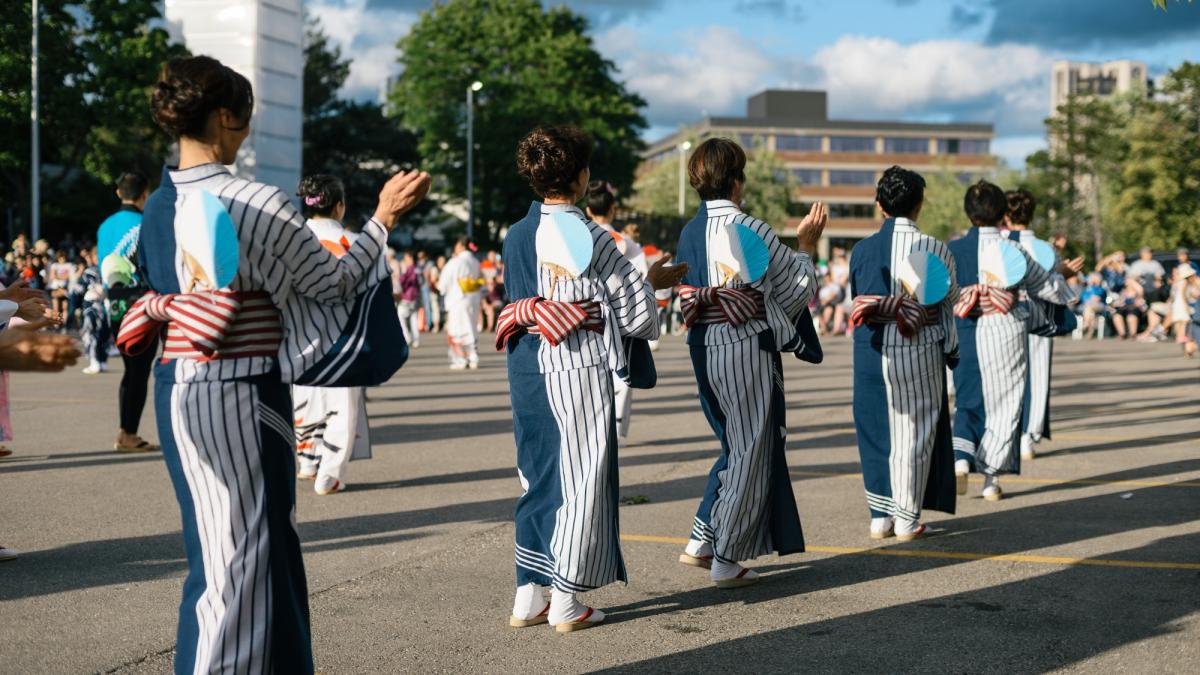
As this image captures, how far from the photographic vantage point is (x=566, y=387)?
502 cm

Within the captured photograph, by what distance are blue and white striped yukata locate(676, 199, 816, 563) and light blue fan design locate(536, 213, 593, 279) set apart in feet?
3.50

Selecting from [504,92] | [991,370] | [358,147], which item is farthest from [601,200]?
[358,147]

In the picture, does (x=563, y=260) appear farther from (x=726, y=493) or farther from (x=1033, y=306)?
(x=1033, y=306)

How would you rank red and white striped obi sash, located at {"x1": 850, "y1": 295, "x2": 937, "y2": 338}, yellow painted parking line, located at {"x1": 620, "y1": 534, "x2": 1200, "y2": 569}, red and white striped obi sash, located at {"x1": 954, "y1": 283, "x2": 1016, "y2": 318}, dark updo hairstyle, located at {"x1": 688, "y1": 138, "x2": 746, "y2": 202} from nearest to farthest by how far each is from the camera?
1. dark updo hairstyle, located at {"x1": 688, "y1": 138, "x2": 746, "y2": 202}
2. yellow painted parking line, located at {"x1": 620, "y1": 534, "x2": 1200, "y2": 569}
3. red and white striped obi sash, located at {"x1": 850, "y1": 295, "x2": 937, "y2": 338}
4. red and white striped obi sash, located at {"x1": 954, "y1": 283, "x2": 1016, "y2": 318}

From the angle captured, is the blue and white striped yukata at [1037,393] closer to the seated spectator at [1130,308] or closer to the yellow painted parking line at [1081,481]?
the yellow painted parking line at [1081,481]

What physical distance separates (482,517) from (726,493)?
2.04 meters

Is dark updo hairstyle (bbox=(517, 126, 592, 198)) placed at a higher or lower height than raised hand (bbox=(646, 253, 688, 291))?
higher

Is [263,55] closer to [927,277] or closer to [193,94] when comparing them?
[927,277]

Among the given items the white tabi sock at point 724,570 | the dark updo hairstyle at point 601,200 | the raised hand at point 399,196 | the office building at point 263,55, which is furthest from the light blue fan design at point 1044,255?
the office building at point 263,55

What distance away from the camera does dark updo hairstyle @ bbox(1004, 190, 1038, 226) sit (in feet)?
29.3

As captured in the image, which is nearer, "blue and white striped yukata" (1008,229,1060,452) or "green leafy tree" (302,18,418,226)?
"blue and white striped yukata" (1008,229,1060,452)

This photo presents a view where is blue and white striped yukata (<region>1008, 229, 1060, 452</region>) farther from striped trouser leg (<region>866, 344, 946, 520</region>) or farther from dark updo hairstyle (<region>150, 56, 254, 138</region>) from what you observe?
dark updo hairstyle (<region>150, 56, 254, 138</region>)

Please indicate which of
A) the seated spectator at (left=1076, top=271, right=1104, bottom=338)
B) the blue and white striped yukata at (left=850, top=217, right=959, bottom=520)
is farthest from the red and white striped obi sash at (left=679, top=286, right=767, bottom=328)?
the seated spectator at (left=1076, top=271, right=1104, bottom=338)

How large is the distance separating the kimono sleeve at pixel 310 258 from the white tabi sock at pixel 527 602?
1871 millimetres
